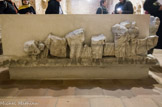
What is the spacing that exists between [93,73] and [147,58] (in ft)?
3.21

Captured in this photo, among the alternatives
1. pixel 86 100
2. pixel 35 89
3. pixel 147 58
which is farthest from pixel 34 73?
pixel 147 58

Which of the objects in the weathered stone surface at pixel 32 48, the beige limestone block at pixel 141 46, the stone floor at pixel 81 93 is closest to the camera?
the stone floor at pixel 81 93

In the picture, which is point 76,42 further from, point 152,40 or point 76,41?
point 152,40

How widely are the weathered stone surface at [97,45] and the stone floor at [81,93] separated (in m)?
0.48

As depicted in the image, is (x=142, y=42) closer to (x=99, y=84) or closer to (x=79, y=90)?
(x=99, y=84)

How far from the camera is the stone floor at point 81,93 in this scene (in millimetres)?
1729

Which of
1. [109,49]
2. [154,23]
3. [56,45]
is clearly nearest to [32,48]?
[56,45]

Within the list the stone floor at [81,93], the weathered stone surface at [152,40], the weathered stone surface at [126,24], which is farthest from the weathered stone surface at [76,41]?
the weathered stone surface at [152,40]

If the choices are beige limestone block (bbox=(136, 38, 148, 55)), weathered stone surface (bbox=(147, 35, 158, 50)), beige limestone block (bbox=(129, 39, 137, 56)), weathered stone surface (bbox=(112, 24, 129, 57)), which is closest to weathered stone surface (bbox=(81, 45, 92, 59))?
weathered stone surface (bbox=(112, 24, 129, 57))

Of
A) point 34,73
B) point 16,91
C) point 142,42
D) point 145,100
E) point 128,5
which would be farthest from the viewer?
point 128,5

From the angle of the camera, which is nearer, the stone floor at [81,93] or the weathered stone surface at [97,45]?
the stone floor at [81,93]

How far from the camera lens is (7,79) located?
2.48 meters

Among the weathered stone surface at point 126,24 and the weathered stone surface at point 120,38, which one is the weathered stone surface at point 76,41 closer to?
the weathered stone surface at point 120,38

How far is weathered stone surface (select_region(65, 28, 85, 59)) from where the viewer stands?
7.07ft
